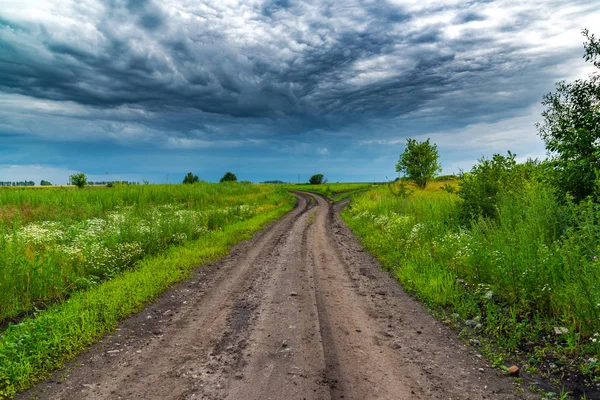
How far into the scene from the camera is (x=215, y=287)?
870cm

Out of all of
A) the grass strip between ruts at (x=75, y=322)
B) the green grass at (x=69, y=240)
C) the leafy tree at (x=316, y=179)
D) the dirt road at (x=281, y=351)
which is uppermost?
the leafy tree at (x=316, y=179)

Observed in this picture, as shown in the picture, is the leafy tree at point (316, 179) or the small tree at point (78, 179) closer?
the small tree at point (78, 179)

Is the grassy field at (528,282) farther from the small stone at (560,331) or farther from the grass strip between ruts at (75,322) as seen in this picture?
the grass strip between ruts at (75,322)

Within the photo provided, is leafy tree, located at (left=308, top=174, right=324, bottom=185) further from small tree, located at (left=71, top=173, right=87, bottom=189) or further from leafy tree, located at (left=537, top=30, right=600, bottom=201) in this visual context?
leafy tree, located at (left=537, top=30, right=600, bottom=201)

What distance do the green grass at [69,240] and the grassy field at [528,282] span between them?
8680 mm

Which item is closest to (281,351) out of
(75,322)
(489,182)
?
(75,322)

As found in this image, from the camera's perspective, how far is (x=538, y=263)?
258 inches

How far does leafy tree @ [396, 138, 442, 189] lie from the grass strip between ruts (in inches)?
1952

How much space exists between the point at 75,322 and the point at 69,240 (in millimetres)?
6575

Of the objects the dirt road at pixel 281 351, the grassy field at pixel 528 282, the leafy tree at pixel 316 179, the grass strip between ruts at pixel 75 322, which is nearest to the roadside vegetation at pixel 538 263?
the grassy field at pixel 528 282

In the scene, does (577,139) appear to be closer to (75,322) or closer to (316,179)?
(75,322)

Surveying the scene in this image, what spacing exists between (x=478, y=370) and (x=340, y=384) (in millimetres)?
2132

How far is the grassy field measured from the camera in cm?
513

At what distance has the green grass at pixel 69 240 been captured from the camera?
7852 mm
